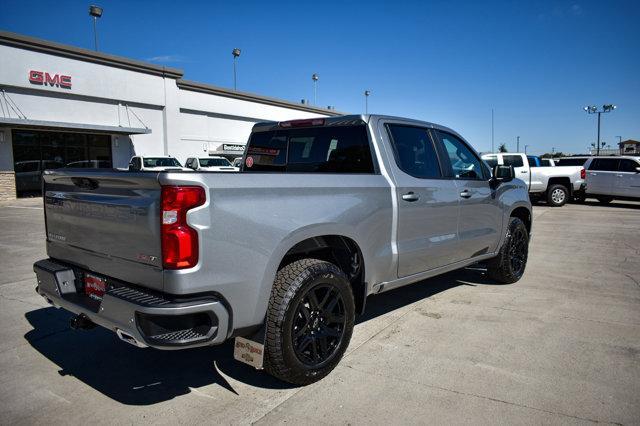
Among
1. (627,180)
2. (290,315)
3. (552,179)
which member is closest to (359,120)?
(290,315)

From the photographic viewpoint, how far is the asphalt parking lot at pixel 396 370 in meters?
2.83

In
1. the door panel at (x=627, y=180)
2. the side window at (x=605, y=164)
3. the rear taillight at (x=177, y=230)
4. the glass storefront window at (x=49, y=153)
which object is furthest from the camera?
the glass storefront window at (x=49, y=153)

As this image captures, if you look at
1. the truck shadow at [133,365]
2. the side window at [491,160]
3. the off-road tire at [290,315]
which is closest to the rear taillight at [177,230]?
the off-road tire at [290,315]

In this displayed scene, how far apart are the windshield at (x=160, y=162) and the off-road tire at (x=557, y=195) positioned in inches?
611

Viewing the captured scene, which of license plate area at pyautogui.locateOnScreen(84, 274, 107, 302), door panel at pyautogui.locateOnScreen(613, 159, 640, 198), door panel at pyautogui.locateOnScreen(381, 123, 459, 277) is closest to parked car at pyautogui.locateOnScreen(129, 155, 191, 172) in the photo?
door panel at pyautogui.locateOnScreen(613, 159, 640, 198)

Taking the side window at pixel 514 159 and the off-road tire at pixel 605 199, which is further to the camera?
the off-road tire at pixel 605 199

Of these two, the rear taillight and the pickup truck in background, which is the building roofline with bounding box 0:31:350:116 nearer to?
the pickup truck in background

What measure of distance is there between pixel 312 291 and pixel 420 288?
9.45 ft

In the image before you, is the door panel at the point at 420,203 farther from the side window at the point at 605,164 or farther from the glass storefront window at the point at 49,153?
the glass storefront window at the point at 49,153

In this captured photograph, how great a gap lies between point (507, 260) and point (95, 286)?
4.55 m

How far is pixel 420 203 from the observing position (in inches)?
160

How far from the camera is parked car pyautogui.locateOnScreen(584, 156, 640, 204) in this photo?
662 inches

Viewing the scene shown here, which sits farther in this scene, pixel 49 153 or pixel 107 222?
pixel 49 153

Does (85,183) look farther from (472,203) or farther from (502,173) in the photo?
(502,173)
